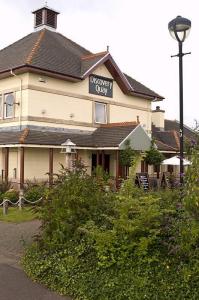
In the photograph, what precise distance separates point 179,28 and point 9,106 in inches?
578

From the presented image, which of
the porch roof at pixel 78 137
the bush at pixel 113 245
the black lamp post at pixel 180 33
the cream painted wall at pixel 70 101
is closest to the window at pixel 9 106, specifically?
the porch roof at pixel 78 137

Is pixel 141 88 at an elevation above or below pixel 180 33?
above

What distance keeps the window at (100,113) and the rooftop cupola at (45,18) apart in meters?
6.49

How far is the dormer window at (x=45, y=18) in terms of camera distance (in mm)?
26547

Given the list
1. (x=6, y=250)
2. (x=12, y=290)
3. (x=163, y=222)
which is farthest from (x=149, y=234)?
(x=6, y=250)

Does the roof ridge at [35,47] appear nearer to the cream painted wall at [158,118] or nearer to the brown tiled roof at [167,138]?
the brown tiled roof at [167,138]

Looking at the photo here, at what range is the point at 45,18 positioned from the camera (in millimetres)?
26484

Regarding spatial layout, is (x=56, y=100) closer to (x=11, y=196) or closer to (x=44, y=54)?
(x=44, y=54)

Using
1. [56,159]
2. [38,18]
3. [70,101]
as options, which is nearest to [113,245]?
[56,159]

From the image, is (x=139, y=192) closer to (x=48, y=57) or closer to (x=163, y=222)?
(x=163, y=222)

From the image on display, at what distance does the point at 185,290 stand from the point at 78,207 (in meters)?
2.99

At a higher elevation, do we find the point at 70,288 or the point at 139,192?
the point at 139,192

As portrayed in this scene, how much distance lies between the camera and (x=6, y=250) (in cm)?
923

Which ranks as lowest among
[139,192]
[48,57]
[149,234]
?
[149,234]
